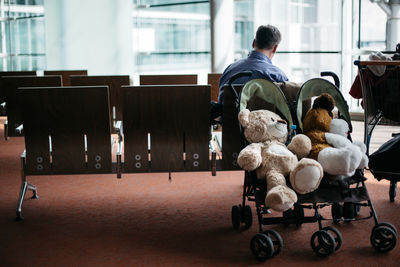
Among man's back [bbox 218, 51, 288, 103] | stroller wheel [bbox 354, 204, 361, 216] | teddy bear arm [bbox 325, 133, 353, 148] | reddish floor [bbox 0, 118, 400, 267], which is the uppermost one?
man's back [bbox 218, 51, 288, 103]

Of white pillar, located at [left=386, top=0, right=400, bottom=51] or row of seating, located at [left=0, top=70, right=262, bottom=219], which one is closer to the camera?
row of seating, located at [left=0, top=70, right=262, bottom=219]

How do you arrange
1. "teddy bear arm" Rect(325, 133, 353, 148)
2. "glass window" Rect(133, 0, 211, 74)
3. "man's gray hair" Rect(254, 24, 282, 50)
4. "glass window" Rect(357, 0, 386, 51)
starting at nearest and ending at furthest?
1. "teddy bear arm" Rect(325, 133, 353, 148)
2. "man's gray hair" Rect(254, 24, 282, 50)
3. "glass window" Rect(357, 0, 386, 51)
4. "glass window" Rect(133, 0, 211, 74)

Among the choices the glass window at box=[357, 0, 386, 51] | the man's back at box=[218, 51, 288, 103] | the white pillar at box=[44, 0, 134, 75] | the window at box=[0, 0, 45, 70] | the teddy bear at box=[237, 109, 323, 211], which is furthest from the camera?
the window at box=[0, 0, 45, 70]

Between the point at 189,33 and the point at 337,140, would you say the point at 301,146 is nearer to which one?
the point at 337,140

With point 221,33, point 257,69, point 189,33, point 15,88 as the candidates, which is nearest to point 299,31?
point 221,33

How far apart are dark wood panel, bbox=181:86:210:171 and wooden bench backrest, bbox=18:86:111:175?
554 mm

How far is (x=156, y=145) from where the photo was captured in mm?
3766

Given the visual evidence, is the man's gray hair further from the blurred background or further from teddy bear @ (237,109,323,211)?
the blurred background

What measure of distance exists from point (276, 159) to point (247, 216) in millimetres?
670

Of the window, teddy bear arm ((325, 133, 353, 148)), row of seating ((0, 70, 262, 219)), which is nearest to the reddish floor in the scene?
row of seating ((0, 70, 262, 219))

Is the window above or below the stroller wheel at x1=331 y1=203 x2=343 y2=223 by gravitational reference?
above

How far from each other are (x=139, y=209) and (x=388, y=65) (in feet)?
7.35

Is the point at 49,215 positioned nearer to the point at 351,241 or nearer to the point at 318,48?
the point at 351,241

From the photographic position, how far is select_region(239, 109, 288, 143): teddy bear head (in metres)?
3.31
